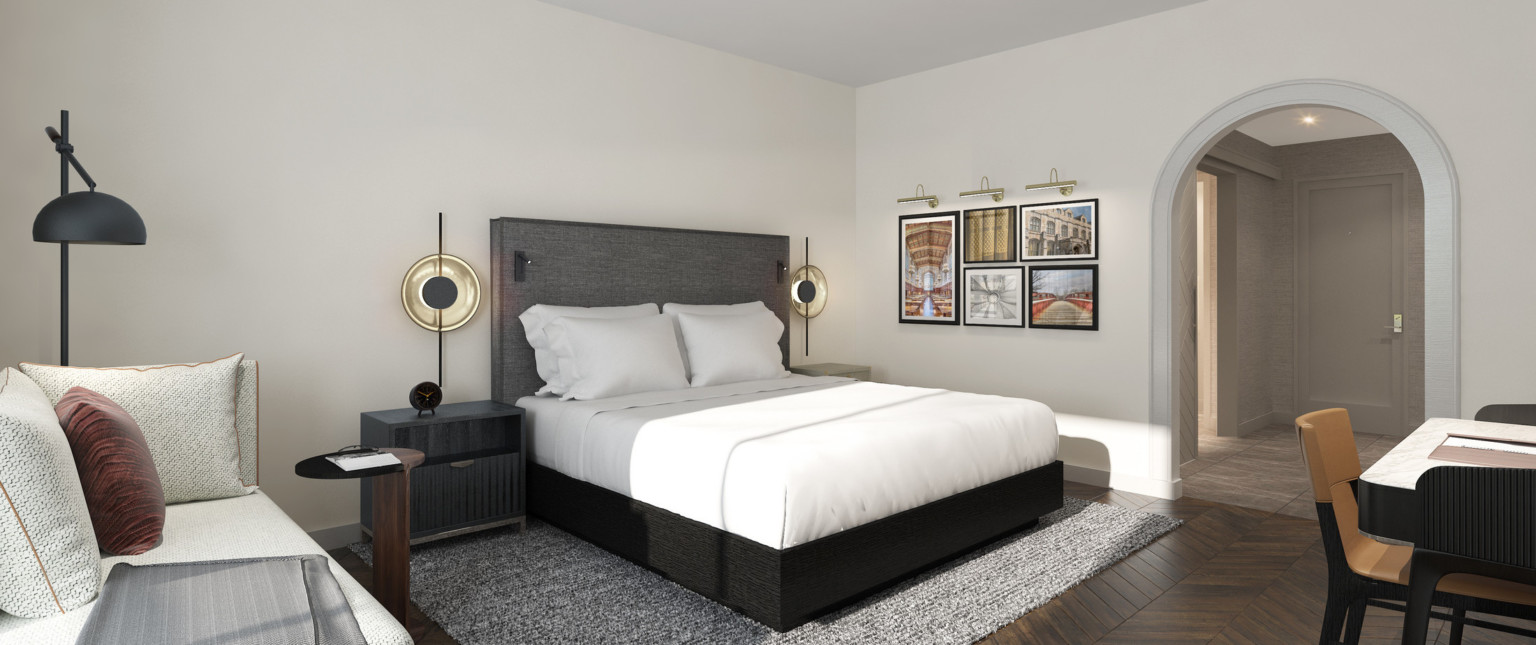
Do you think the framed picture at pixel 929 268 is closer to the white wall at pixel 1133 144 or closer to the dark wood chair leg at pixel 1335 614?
the white wall at pixel 1133 144

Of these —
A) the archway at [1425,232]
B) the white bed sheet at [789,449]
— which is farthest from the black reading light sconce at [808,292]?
the archway at [1425,232]

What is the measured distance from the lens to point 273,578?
177 centimetres

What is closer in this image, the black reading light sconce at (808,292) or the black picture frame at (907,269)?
the black picture frame at (907,269)

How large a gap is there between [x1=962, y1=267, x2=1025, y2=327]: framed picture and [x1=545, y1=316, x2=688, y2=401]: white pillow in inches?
88.1

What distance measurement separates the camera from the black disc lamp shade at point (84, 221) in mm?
2418

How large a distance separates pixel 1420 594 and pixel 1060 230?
3.58 metres

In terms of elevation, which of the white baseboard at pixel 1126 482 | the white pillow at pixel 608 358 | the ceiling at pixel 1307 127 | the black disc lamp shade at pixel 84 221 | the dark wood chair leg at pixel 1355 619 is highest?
the ceiling at pixel 1307 127

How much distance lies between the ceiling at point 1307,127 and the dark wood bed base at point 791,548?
395 centimetres

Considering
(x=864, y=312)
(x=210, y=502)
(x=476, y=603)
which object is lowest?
(x=476, y=603)

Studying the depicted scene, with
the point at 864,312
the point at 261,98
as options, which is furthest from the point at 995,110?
the point at 261,98

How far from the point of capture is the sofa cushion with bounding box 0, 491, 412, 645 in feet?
5.19

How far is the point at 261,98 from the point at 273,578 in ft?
8.48

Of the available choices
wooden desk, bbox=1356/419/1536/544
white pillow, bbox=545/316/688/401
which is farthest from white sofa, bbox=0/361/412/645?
wooden desk, bbox=1356/419/1536/544

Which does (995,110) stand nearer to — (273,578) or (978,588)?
(978,588)
